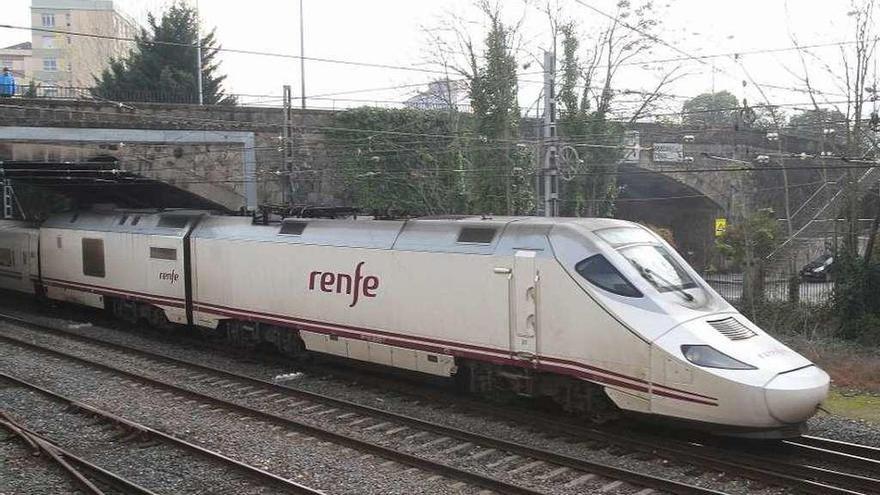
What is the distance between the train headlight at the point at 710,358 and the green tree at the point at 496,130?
18688mm

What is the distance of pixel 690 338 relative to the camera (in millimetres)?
9289

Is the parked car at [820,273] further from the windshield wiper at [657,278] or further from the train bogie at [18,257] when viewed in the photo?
the train bogie at [18,257]

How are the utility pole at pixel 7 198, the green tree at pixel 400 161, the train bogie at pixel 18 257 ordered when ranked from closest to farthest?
the train bogie at pixel 18 257
the green tree at pixel 400 161
the utility pole at pixel 7 198

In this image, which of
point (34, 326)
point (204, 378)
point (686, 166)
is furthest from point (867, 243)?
point (34, 326)

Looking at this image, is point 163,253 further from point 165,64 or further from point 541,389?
point 165,64

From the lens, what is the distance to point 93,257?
20469mm

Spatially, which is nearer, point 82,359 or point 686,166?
point 82,359

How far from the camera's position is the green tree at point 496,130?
92.7ft

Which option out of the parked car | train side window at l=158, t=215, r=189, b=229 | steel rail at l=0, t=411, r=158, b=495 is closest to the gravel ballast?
steel rail at l=0, t=411, r=158, b=495

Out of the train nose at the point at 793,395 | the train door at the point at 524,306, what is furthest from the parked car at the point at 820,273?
the train door at the point at 524,306

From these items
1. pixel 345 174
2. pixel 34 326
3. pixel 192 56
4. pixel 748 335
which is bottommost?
pixel 34 326

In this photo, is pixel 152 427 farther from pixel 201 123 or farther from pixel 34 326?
pixel 201 123

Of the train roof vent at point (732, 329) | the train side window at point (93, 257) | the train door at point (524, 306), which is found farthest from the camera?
the train side window at point (93, 257)

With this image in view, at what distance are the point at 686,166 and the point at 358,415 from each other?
27301 millimetres
